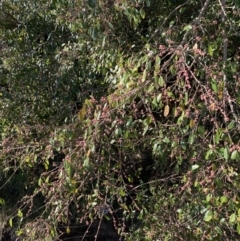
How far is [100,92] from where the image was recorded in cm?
323

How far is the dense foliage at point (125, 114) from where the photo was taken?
2.15 meters

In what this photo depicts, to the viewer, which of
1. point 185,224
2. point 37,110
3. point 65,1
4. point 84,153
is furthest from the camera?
point 37,110

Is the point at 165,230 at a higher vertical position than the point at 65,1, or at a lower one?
lower

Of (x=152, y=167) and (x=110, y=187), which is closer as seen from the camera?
(x=110, y=187)

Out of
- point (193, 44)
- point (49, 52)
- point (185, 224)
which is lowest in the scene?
point (185, 224)

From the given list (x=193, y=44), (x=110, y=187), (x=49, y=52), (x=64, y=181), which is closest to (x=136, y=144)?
(x=110, y=187)

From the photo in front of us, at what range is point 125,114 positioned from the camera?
2.23 m

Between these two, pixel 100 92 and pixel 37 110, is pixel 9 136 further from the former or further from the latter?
pixel 100 92

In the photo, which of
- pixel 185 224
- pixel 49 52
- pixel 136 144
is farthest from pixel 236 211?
pixel 49 52

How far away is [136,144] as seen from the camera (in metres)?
2.55

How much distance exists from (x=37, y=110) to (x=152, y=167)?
0.88 meters

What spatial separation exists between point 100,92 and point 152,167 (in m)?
0.56

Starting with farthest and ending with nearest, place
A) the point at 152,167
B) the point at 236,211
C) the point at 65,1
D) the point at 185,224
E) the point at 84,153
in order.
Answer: the point at 152,167 → the point at 65,1 → the point at 185,224 → the point at 84,153 → the point at 236,211

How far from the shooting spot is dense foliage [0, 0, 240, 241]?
2148 millimetres
